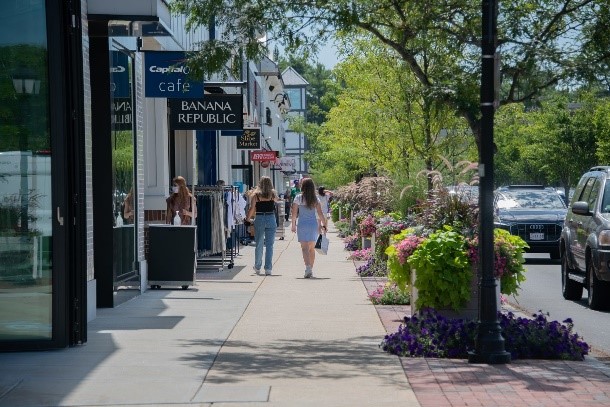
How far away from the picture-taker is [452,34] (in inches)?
488

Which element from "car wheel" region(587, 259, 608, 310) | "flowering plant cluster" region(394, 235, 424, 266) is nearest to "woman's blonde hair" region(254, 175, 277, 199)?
"car wheel" region(587, 259, 608, 310)

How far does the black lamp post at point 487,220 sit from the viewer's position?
10.0m

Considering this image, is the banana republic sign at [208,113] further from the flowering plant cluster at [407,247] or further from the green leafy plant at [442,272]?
the green leafy plant at [442,272]

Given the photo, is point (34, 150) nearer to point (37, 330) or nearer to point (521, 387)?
point (37, 330)

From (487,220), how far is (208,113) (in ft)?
37.3

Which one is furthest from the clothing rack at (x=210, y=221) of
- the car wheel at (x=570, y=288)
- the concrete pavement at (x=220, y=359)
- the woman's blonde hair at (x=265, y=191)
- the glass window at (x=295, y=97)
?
the glass window at (x=295, y=97)

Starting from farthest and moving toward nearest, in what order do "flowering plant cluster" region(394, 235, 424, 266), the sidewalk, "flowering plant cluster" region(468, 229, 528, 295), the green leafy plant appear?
"flowering plant cluster" region(394, 235, 424, 266) → "flowering plant cluster" region(468, 229, 528, 295) → the green leafy plant → the sidewalk

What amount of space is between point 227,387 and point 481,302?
243 centimetres

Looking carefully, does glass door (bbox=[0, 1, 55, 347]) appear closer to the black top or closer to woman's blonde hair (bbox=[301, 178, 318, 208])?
woman's blonde hair (bbox=[301, 178, 318, 208])

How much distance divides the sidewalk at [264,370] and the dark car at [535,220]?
12.0m

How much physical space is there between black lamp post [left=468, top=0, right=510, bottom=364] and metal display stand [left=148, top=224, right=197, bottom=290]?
815 centimetres

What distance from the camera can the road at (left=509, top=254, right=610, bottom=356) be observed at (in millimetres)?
13328

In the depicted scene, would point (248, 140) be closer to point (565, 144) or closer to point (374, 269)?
point (374, 269)

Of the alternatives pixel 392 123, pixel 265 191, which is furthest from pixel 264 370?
pixel 392 123
